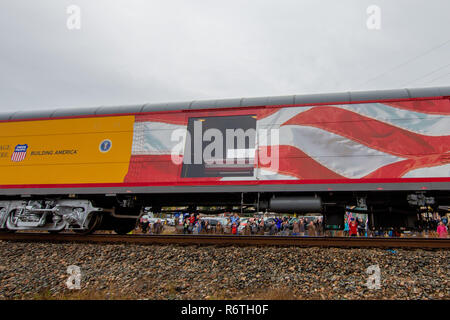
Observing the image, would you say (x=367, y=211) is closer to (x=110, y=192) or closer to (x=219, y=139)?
(x=219, y=139)

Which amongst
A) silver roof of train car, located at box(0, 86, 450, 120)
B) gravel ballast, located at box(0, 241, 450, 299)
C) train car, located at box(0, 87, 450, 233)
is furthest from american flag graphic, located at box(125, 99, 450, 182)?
gravel ballast, located at box(0, 241, 450, 299)

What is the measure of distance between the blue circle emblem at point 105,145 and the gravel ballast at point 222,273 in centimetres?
253

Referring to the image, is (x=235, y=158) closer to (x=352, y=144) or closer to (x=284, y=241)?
(x=284, y=241)

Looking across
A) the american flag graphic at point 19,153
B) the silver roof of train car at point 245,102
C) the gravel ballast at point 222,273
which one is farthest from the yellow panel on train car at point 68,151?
the gravel ballast at point 222,273

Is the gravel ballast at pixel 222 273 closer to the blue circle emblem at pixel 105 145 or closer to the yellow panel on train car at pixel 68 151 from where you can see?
the yellow panel on train car at pixel 68 151

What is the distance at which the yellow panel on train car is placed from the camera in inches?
291

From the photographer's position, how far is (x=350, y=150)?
20.9 ft

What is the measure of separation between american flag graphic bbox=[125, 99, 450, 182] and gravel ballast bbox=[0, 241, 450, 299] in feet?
5.46

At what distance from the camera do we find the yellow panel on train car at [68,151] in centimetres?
738

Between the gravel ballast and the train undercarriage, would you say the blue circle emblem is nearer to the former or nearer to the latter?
the train undercarriage

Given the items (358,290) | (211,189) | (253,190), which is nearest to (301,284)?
(358,290)

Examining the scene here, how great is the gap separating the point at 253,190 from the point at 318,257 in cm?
196

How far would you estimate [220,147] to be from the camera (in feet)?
22.7

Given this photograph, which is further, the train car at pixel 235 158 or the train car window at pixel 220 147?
the train car window at pixel 220 147
